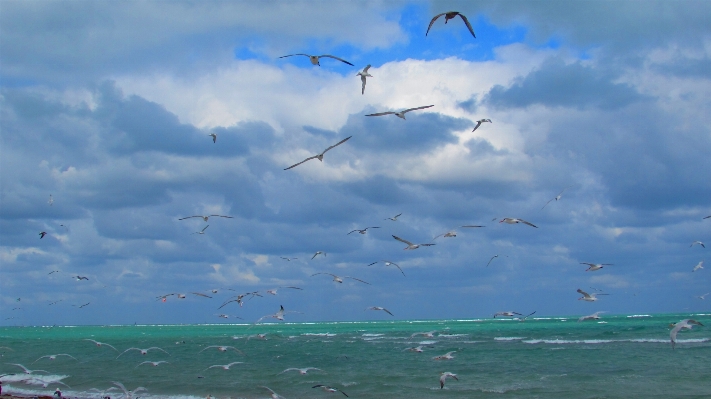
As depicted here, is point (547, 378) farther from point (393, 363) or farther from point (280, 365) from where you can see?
point (280, 365)

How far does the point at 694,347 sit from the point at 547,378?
20317 mm

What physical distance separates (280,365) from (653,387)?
78.7 ft

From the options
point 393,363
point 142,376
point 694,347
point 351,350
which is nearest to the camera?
point 142,376

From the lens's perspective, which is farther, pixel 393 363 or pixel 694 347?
pixel 694 347

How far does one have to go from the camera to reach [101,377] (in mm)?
36219

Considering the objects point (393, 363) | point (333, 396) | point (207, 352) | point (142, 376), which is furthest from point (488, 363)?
point (207, 352)

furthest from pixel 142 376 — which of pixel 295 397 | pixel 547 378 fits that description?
pixel 547 378

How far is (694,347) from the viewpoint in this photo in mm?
42844

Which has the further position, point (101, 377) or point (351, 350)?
point (351, 350)

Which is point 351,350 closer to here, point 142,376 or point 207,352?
point 207,352

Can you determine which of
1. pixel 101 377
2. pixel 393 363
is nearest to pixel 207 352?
pixel 101 377

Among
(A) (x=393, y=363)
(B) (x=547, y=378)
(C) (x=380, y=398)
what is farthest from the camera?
(A) (x=393, y=363)

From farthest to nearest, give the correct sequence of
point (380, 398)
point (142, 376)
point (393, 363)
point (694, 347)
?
point (694, 347)
point (393, 363)
point (142, 376)
point (380, 398)

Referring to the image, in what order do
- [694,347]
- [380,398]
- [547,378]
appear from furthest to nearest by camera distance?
[694,347]
[547,378]
[380,398]
